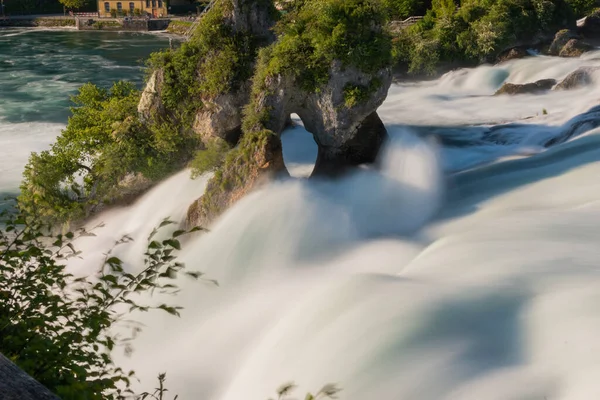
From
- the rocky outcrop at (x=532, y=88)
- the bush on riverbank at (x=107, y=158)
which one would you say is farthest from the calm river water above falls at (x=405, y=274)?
A: the rocky outcrop at (x=532, y=88)

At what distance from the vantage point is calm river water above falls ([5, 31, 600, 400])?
436 inches

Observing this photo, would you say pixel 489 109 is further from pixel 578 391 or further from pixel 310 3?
pixel 578 391

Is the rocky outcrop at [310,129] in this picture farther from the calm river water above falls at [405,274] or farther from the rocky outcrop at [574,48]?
the rocky outcrop at [574,48]

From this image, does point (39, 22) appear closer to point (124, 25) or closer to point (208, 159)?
point (124, 25)

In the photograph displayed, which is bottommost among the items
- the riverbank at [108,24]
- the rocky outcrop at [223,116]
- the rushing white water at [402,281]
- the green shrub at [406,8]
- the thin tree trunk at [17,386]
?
the rushing white water at [402,281]

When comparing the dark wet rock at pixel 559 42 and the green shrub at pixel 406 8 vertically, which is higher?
the green shrub at pixel 406 8

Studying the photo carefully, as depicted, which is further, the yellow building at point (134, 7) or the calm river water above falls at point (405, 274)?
the yellow building at point (134, 7)

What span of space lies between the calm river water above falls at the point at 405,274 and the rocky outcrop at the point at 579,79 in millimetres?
4916

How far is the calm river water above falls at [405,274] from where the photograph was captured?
11.1 m

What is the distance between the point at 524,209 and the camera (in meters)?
17.6

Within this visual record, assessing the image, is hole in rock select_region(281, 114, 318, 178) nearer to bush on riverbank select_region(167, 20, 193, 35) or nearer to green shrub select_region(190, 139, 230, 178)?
green shrub select_region(190, 139, 230, 178)

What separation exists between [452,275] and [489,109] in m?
20.3

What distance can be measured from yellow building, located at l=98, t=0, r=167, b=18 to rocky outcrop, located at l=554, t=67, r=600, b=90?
229 ft

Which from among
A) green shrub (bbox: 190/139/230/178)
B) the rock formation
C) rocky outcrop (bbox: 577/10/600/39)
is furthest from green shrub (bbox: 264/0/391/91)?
rocky outcrop (bbox: 577/10/600/39)
